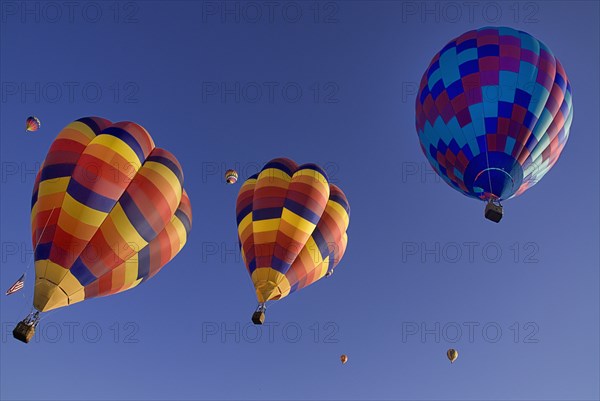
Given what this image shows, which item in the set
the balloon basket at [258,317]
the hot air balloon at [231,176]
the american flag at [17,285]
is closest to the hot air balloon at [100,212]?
the american flag at [17,285]

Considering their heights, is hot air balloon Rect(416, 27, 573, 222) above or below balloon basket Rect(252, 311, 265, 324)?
above

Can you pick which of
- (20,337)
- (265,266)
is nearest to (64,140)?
(20,337)

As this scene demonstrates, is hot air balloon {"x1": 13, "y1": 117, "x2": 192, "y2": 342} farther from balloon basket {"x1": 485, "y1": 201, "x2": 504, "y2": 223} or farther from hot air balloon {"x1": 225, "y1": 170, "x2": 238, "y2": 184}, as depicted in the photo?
balloon basket {"x1": 485, "y1": 201, "x2": 504, "y2": 223}

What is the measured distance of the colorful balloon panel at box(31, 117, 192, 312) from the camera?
9.24m

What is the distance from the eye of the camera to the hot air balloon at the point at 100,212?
9203 millimetres

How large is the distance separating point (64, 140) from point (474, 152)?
831 centimetres

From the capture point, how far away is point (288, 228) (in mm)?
11805

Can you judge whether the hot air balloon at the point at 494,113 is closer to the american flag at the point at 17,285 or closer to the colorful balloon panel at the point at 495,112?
the colorful balloon panel at the point at 495,112

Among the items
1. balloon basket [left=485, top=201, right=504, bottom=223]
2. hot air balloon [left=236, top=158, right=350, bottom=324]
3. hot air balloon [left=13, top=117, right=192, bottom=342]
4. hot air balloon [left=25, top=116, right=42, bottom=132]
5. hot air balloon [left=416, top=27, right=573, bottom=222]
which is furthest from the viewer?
hot air balloon [left=25, top=116, right=42, bottom=132]

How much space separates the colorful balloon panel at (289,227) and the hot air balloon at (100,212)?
1916mm

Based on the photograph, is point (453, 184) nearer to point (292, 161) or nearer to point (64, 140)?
point (292, 161)

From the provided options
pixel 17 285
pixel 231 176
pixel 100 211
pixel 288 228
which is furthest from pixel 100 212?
pixel 231 176

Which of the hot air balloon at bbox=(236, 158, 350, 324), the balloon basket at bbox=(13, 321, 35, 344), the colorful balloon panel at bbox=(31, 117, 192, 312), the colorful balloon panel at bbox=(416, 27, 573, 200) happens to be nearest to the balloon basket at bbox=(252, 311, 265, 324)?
the hot air balloon at bbox=(236, 158, 350, 324)

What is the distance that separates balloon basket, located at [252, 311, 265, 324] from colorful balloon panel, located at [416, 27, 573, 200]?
5069 millimetres
